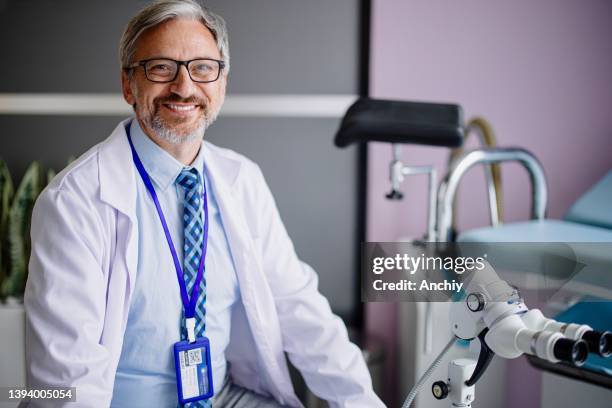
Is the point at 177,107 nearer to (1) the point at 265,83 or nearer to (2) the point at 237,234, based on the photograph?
(2) the point at 237,234

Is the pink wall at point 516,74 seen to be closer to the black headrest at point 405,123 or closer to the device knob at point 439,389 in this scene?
the black headrest at point 405,123

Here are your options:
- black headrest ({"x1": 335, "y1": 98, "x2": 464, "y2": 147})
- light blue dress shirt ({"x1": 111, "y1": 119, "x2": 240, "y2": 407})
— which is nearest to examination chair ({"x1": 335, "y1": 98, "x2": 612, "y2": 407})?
black headrest ({"x1": 335, "y1": 98, "x2": 464, "y2": 147})

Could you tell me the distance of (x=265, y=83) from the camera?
2320mm

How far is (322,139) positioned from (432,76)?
49 cm

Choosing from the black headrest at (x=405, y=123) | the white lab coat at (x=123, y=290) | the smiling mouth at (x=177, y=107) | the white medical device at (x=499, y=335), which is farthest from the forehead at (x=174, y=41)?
the white medical device at (x=499, y=335)

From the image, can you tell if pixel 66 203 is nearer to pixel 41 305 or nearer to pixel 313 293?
pixel 41 305

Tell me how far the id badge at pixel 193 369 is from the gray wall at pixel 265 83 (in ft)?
3.65

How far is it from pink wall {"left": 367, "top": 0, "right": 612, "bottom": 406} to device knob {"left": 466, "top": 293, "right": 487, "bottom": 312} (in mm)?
1377

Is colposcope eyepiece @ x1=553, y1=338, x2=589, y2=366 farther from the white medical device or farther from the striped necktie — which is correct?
the striped necktie

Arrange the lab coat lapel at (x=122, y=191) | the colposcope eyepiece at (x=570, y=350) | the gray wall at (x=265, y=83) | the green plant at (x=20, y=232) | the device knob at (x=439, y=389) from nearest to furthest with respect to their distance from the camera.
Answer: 1. the colposcope eyepiece at (x=570, y=350)
2. the device knob at (x=439, y=389)
3. the lab coat lapel at (x=122, y=191)
4. the green plant at (x=20, y=232)
5. the gray wall at (x=265, y=83)

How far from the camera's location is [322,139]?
239cm

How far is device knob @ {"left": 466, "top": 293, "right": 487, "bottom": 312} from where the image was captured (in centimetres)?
98

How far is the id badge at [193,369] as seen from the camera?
134 cm

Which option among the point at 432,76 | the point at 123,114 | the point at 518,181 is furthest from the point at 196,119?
the point at 518,181
